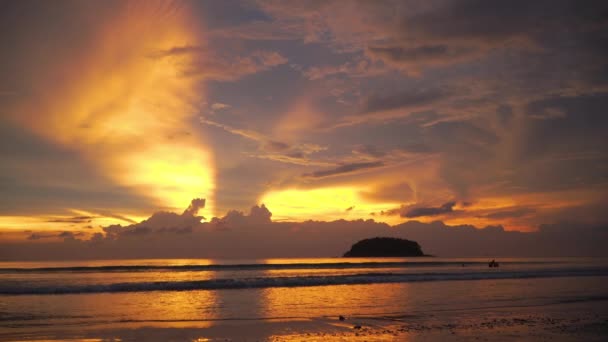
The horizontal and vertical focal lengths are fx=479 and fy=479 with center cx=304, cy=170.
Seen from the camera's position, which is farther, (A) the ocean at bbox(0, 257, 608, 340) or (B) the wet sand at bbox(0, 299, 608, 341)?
(A) the ocean at bbox(0, 257, 608, 340)

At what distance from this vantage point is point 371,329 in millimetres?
16156

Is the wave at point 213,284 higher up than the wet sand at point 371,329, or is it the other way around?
the wave at point 213,284

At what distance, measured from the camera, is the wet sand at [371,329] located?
14758 millimetres

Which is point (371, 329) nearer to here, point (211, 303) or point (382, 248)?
point (211, 303)

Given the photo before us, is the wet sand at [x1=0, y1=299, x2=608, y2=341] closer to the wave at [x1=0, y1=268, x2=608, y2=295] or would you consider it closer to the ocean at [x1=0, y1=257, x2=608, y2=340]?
the ocean at [x1=0, y1=257, x2=608, y2=340]

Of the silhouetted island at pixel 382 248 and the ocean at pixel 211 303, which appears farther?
the silhouetted island at pixel 382 248

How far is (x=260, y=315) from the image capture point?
1977cm

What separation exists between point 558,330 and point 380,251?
13659 centimetres

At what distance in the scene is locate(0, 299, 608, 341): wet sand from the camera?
48.4ft

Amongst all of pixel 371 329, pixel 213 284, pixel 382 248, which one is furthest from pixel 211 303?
pixel 382 248

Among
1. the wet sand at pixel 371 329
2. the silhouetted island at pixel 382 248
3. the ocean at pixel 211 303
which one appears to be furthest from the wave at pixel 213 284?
the silhouetted island at pixel 382 248

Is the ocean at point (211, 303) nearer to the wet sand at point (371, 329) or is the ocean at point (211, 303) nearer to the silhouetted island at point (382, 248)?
the wet sand at point (371, 329)

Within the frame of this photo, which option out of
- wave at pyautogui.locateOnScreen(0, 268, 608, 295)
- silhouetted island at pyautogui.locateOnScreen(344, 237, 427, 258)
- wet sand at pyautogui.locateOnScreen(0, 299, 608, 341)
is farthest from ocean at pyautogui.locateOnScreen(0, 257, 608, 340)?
silhouetted island at pyautogui.locateOnScreen(344, 237, 427, 258)

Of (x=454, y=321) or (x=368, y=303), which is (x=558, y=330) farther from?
(x=368, y=303)
